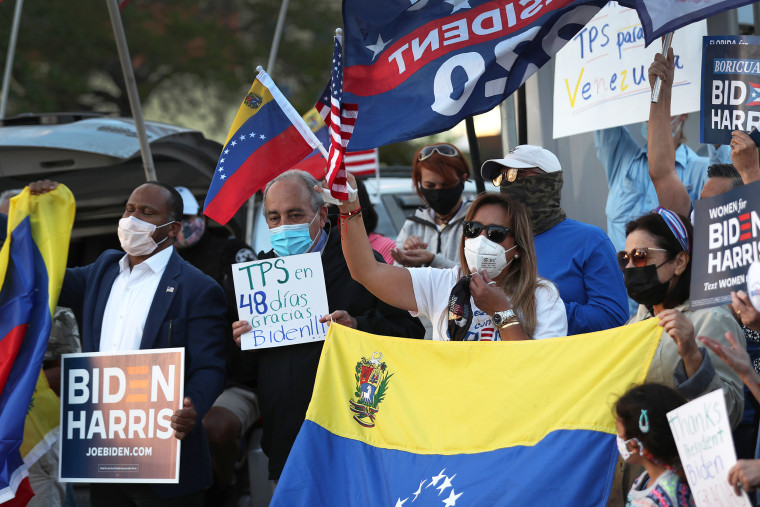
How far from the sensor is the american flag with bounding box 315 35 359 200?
13.2ft

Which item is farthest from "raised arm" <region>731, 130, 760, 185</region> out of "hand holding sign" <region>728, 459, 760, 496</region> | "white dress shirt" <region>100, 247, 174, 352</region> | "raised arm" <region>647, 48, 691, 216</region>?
"white dress shirt" <region>100, 247, 174, 352</region>

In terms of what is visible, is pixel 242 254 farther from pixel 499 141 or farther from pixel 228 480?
pixel 499 141

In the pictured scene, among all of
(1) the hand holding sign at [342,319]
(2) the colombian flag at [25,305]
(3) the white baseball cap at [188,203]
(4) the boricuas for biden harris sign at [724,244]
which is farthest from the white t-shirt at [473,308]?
(3) the white baseball cap at [188,203]

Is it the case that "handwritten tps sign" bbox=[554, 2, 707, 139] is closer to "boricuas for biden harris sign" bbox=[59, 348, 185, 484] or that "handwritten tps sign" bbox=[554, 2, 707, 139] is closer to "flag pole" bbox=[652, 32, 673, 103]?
"flag pole" bbox=[652, 32, 673, 103]

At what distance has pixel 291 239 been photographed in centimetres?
489

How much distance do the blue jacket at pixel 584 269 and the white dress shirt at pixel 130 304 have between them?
188 centimetres

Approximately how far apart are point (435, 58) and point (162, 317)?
1.79 m

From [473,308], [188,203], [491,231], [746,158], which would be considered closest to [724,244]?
[746,158]

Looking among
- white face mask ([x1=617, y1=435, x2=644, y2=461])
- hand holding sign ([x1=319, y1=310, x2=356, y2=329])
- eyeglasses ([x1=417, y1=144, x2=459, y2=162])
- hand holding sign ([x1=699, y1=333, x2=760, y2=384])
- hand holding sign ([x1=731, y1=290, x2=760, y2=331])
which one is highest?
eyeglasses ([x1=417, y1=144, x2=459, y2=162])

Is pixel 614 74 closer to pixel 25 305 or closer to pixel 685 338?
pixel 685 338

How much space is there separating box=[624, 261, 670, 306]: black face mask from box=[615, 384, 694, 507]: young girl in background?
49 centimetres

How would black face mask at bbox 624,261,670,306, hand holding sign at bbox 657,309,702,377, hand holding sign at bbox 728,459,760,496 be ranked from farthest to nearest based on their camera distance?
black face mask at bbox 624,261,670,306
hand holding sign at bbox 657,309,702,377
hand holding sign at bbox 728,459,760,496

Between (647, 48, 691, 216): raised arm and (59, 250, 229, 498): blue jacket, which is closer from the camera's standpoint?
(647, 48, 691, 216): raised arm

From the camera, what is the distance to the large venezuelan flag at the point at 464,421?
11.7ft
